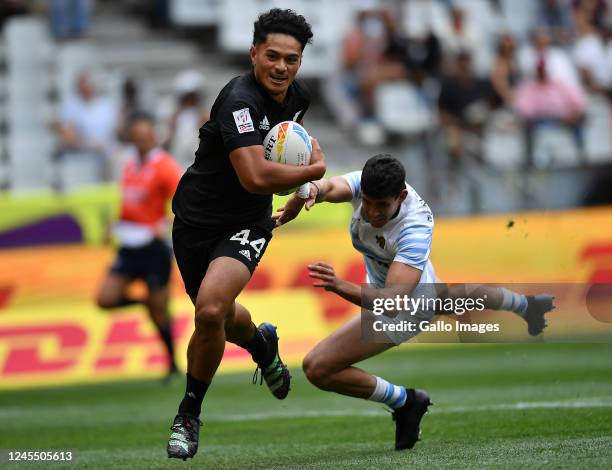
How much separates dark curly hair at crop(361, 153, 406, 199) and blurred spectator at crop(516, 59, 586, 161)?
10.1 meters

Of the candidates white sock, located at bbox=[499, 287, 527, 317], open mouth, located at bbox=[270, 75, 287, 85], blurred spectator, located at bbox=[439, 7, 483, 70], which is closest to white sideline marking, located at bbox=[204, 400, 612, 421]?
white sock, located at bbox=[499, 287, 527, 317]

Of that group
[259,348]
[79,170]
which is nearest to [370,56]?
[79,170]

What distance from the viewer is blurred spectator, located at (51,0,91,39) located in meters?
18.4

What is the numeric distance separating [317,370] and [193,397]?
2.89 feet

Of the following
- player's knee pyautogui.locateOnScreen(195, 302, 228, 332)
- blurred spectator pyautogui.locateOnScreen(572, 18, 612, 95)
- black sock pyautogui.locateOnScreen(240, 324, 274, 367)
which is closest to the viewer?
player's knee pyautogui.locateOnScreen(195, 302, 228, 332)

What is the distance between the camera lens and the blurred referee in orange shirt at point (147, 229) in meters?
13.2

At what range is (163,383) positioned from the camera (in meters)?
13.3

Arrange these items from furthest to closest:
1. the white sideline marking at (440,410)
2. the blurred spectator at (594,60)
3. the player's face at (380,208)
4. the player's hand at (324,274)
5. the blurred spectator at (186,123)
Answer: the blurred spectator at (594,60) < the blurred spectator at (186,123) < the white sideline marking at (440,410) < the player's face at (380,208) < the player's hand at (324,274)

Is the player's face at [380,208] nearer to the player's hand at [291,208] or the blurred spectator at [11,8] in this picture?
the player's hand at [291,208]

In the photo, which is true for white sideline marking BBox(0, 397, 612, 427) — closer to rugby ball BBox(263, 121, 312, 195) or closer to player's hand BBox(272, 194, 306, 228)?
player's hand BBox(272, 194, 306, 228)

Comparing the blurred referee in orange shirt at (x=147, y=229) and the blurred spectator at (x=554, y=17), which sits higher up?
the blurred spectator at (x=554, y=17)

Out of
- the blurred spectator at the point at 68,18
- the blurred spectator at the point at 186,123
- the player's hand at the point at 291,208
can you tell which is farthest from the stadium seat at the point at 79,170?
the player's hand at the point at 291,208

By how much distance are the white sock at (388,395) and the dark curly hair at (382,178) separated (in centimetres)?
128

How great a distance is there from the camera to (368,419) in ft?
33.8
